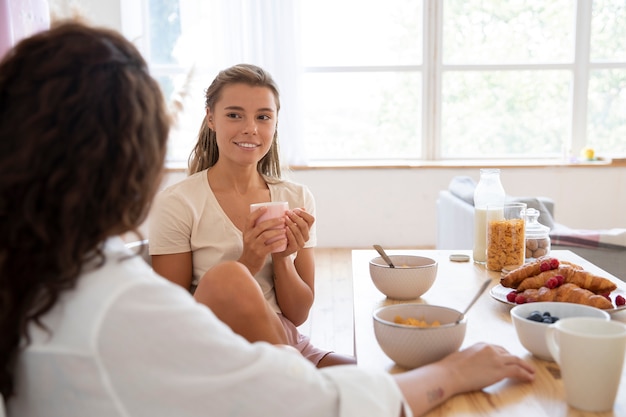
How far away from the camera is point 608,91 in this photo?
543 centimetres

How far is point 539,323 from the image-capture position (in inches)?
41.0

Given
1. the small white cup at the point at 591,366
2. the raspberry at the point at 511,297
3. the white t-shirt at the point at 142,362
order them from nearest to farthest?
the white t-shirt at the point at 142,362 → the small white cup at the point at 591,366 → the raspberry at the point at 511,297

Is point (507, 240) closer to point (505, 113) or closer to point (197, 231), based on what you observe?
point (197, 231)

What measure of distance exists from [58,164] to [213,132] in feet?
4.28

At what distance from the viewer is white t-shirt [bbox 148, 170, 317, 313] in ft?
5.73

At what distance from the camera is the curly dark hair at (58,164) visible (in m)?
0.72

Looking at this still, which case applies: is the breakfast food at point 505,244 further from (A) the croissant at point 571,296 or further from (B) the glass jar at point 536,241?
(A) the croissant at point 571,296

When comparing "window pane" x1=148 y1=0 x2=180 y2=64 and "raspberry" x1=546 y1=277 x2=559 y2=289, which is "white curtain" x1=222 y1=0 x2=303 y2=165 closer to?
"window pane" x1=148 y1=0 x2=180 y2=64

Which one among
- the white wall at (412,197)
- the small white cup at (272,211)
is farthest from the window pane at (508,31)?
the small white cup at (272,211)

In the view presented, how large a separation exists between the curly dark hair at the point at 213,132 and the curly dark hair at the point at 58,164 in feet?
3.63

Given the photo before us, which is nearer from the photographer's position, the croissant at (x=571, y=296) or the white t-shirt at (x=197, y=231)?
the croissant at (x=571, y=296)

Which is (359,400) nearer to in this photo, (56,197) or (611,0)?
(56,197)

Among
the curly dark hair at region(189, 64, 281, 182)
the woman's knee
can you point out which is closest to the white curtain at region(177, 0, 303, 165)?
the curly dark hair at region(189, 64, 281, 182)

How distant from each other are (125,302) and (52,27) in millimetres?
355
